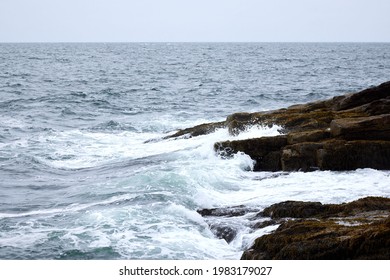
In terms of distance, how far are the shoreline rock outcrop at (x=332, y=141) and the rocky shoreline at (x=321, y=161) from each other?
0.08 feet

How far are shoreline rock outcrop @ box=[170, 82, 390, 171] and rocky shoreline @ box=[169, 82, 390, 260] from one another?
0.08ft

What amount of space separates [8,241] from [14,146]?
34.6 ft

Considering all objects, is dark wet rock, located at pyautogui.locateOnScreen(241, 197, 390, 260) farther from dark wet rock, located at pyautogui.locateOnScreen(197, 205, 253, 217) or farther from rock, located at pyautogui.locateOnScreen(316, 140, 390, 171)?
rock, located at pyautogui.locateOnScreen(316, 140, 390, 171)

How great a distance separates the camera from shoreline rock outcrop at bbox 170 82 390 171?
13.8 meters

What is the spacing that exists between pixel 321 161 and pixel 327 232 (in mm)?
6005

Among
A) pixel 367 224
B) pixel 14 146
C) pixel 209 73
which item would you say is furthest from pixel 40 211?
pixel 209 73

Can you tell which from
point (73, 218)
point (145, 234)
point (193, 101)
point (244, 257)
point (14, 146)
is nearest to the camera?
point (244, 257)

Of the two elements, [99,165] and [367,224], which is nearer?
[367,224]

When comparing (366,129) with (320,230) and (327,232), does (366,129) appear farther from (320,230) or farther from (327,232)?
(327,232)

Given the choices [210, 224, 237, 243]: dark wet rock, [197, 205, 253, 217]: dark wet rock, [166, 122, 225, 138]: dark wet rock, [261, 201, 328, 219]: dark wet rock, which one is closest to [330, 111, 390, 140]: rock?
[197, 205, 253, 217]: dark wet rock

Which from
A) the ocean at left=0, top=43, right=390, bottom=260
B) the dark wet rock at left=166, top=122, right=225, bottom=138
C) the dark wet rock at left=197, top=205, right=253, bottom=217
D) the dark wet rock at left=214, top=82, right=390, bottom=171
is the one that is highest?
the dark wet rock at left=214, top=82, right=390, bottom=171

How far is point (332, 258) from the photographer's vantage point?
7.32 meters

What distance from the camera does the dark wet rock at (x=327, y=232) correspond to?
23.8 feet
